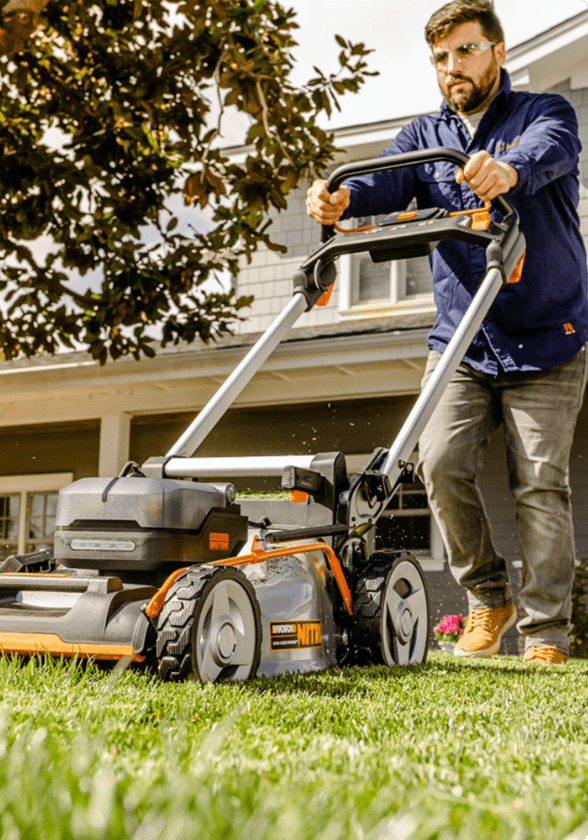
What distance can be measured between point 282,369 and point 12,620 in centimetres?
529

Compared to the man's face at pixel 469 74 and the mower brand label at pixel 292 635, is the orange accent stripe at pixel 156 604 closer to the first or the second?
the mower brand label at pixel 292 635

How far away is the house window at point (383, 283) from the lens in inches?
351

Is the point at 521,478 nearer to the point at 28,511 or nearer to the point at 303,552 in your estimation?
the point at 303,552

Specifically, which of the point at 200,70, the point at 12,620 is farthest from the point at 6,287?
the point at 12,620

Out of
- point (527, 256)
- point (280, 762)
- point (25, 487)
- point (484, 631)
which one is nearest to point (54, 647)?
Result: point (280, 762)

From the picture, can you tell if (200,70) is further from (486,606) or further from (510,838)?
(510,838)

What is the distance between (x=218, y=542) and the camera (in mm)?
2234

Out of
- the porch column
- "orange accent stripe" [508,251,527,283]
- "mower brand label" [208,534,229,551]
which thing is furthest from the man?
the porch column

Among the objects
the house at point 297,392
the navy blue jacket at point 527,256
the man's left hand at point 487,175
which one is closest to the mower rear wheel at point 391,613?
the navy blue jacket at point 527,256

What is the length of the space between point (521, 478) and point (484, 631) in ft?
2.01

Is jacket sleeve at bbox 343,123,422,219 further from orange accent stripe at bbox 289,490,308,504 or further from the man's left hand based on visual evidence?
orange accent stripe at bbox 289,490,308,504

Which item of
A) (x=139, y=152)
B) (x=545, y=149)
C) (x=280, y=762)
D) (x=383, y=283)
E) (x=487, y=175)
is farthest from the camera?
(x=383, y=283)

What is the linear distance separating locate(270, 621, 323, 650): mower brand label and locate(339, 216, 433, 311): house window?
6714 mm

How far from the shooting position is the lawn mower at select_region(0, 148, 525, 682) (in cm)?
187
